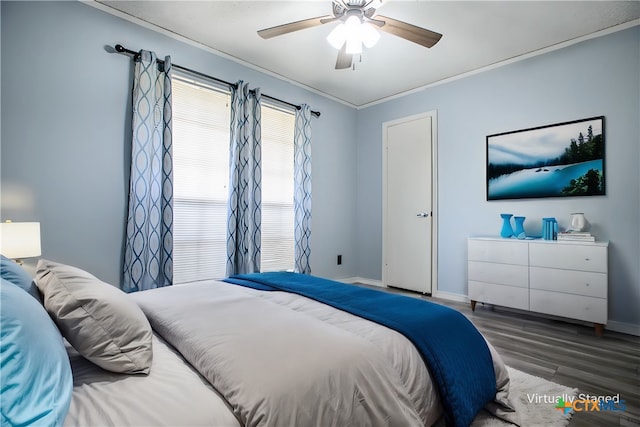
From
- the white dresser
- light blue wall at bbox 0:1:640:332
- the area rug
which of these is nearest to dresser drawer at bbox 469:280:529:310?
the white dresser

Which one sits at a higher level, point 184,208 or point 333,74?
point 333,74

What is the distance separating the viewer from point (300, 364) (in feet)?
3.14

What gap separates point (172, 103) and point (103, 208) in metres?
1.10

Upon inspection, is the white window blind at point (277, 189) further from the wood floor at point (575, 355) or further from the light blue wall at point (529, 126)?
the wood floor at point (575, 355)

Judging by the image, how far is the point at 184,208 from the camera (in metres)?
3.03

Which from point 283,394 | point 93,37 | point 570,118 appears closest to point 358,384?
point 283,394

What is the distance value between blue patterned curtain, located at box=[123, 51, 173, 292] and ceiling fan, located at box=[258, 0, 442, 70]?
43.4 inches

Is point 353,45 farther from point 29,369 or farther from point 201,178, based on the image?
point 29,369

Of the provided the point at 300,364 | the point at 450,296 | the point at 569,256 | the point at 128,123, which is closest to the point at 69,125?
the point at 128,123

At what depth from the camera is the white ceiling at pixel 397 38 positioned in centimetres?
255

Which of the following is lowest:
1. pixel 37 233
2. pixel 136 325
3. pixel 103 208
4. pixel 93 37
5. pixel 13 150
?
pixel 136 325

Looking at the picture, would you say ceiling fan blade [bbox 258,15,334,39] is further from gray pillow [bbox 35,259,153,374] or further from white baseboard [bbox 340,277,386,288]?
white baseboard [bbox 340,277,386,288]

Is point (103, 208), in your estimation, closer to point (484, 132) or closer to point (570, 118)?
point (484, 132)

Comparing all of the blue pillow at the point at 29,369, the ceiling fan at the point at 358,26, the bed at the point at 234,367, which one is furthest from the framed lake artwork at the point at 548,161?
the blue pillow at the point at 29,369
